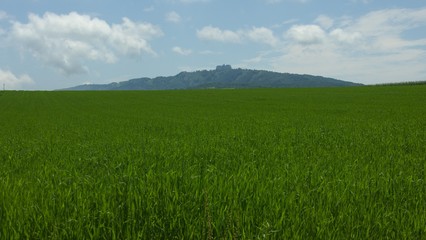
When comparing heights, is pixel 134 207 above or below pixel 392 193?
above

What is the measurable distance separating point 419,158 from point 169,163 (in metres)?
6.16

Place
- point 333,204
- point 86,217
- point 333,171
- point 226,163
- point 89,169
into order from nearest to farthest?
1. point 86,217
2. point 333,204
3. point 333,171
4. point 89,169
5. point 226,163

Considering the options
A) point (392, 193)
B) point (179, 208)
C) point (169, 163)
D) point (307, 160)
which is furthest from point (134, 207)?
point (307, 160)

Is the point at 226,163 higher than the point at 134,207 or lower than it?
lower

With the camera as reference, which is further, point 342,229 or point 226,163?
point 226,163

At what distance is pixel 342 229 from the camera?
3.93 m

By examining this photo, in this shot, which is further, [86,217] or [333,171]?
[333,171]

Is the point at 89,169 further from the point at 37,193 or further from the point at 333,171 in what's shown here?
the point at 333,171

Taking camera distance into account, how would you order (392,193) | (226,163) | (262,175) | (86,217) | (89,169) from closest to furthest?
(86,217) → (392,193) → (262,175) → (89,169) → (226,163)

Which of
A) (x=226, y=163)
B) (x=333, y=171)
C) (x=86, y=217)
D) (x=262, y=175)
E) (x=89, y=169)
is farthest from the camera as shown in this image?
(x=226, y=163)

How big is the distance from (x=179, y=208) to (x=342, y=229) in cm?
195

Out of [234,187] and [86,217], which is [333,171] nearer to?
[234,187]

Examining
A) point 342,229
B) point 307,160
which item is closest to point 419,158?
point 307,160

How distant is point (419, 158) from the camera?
8234 millimetres
